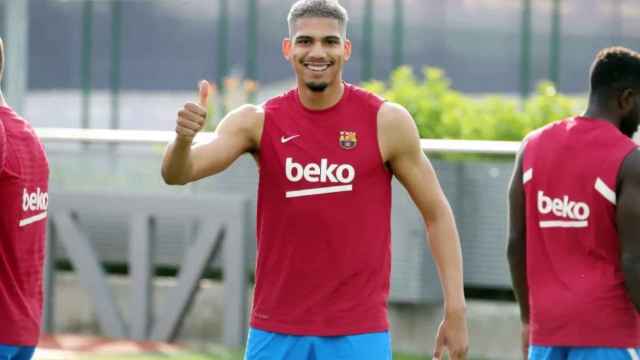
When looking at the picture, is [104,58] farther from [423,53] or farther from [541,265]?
[541,265]

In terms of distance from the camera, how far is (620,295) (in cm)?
654

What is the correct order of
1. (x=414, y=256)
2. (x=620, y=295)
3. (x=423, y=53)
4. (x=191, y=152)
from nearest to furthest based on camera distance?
(x=191, y=152)
(x=620, y=295)
(x=414, y=256)
(x=423, y=53)

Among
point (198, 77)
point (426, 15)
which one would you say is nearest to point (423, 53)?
point (426, 15)

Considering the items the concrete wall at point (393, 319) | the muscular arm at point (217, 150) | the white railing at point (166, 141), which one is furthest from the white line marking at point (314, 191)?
the concrete wall at point (393, 319)

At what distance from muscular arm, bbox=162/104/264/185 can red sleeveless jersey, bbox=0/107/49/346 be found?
0.90 meters

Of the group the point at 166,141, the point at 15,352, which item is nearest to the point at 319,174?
the point at 15,352

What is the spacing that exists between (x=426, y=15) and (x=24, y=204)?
46.7ft

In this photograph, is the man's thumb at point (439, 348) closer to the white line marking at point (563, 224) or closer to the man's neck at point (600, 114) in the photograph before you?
the white line marking at point (563, 224)

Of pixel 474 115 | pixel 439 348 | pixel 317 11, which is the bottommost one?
pixel 439 348

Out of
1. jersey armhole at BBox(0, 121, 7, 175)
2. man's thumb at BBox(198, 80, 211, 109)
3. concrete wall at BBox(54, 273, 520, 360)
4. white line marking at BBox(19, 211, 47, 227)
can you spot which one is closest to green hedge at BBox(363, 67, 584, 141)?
concrete wall at BBox(54, 273, 520, 360)

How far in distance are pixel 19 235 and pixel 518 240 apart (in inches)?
77.9

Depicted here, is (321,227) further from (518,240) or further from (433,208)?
(518,240)

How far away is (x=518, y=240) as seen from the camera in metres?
6.93

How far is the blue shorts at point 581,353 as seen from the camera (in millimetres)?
6559
